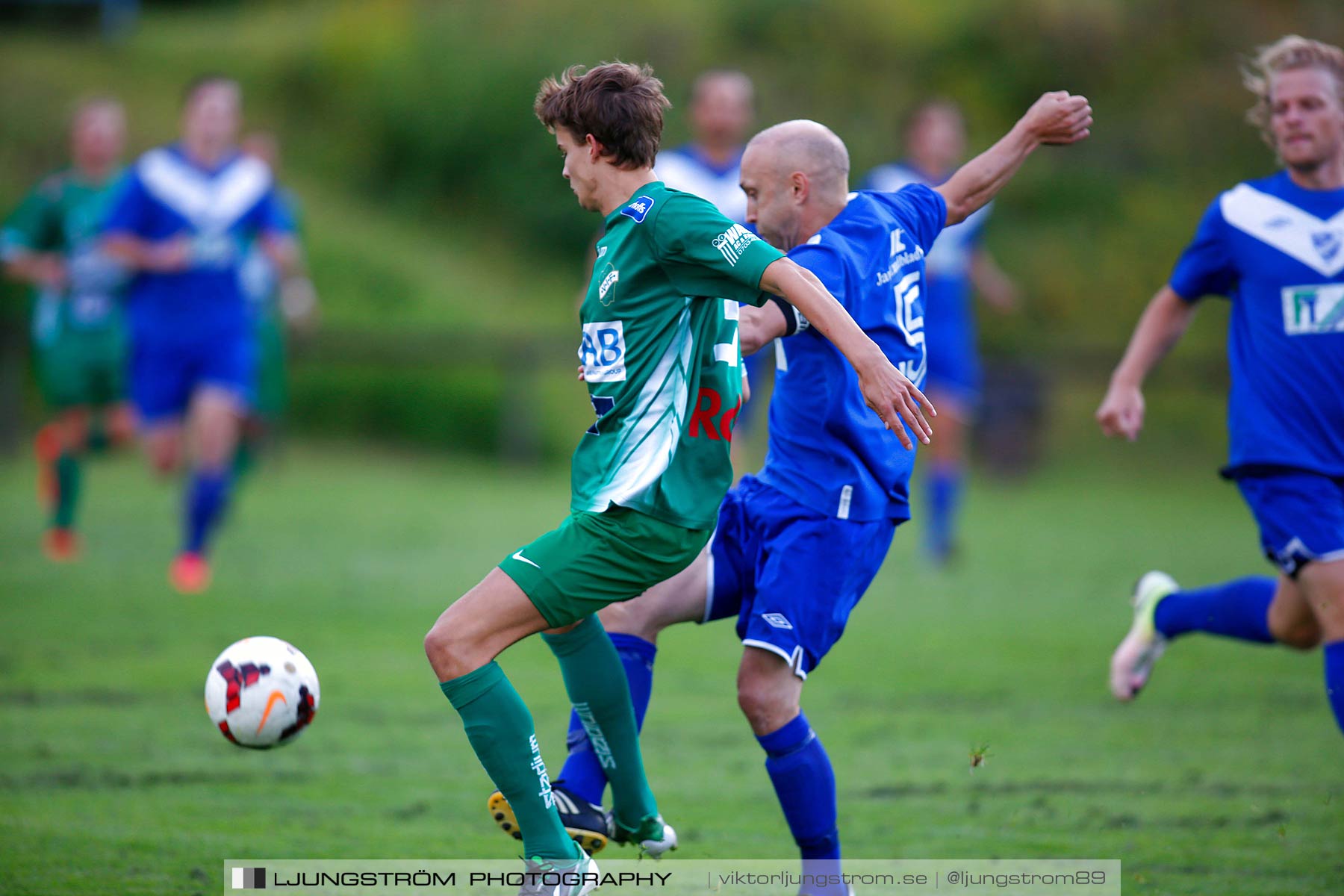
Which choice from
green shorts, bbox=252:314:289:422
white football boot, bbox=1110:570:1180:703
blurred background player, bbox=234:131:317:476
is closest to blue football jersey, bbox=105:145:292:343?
blurred background player, bbox=234:131:317:476

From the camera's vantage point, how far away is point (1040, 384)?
50.3ft

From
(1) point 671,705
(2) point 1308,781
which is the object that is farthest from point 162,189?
(2) point 1308,781

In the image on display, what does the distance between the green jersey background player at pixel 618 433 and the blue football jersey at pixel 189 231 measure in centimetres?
546

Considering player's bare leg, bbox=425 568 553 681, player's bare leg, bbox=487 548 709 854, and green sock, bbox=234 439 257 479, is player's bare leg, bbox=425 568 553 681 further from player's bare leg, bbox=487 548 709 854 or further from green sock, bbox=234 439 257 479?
green sock, bbox=234 439 257 479

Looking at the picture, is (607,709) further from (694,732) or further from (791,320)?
(694,732)

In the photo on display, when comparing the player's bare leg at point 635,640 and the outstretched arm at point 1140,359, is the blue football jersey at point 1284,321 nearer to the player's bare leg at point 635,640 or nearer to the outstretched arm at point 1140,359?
the outstretched arm at point 1140,359

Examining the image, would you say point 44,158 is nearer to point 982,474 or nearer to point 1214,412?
point 982,474

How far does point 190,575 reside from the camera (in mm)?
7902

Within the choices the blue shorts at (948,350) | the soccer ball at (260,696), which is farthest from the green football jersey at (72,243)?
the soccer ball at (260,696)

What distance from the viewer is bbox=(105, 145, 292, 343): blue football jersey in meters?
8.21

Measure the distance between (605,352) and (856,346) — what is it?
0.60 m

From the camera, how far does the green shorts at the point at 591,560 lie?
3.16 metres

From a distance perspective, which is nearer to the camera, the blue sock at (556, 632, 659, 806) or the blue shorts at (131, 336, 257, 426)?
the blue sock at (556, 632, 659, 806)

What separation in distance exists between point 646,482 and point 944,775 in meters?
1.98
